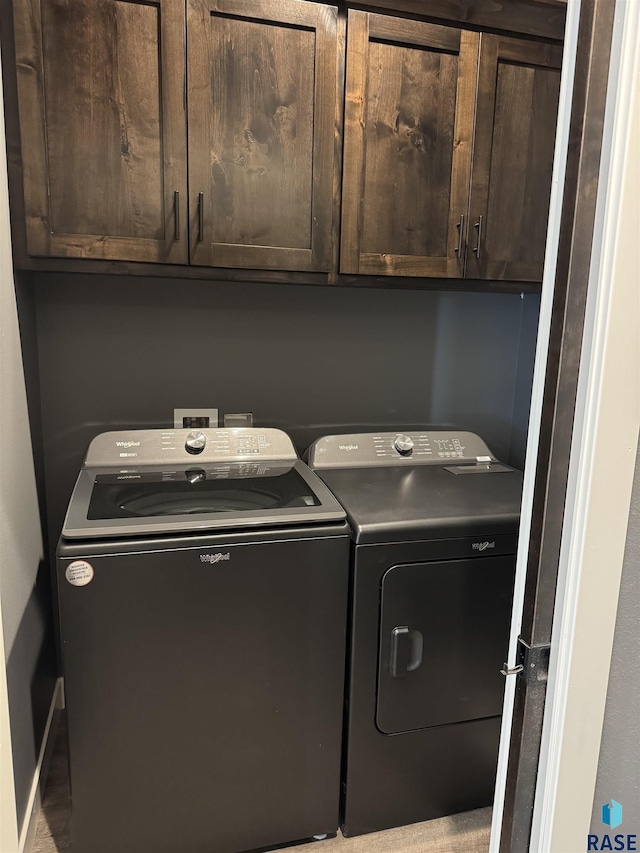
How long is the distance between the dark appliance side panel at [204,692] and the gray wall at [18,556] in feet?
0.69

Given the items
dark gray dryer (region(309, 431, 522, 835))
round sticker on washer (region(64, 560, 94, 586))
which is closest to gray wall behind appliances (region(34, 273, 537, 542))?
dark gray dryer (region(309, 431, 522, 835))

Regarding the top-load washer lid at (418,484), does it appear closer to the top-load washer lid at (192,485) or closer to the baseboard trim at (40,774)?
the top-load washer lid at (192,485)

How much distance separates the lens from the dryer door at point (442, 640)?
1.55 metres

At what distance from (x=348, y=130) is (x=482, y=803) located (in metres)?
2.03

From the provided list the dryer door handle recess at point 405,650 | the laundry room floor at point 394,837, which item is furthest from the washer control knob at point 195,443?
the laundry room floor at point 394,837

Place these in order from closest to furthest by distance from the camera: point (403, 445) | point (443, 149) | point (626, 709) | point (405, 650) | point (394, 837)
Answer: point (626, 709), point (405, 650), point (394, 837), point (443, 149), point (403, 445)

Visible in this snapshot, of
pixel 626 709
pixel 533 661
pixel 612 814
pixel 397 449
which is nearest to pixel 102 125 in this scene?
pixel 397 449

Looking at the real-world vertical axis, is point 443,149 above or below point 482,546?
above

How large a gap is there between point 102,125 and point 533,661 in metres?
1.57

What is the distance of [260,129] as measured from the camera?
1.62m

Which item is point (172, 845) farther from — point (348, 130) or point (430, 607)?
point (348, 130)

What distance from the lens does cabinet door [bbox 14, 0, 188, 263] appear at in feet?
4.80

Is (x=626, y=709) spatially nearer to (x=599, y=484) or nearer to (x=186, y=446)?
(x=599, y=484)

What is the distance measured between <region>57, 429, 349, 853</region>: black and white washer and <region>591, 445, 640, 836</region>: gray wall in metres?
0.73
